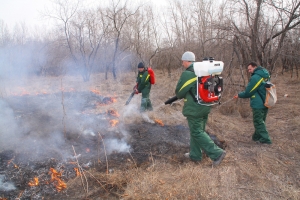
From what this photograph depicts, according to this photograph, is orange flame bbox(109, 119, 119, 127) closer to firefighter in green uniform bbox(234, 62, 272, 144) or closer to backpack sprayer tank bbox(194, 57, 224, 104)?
backpack sprayer tank bbox(194, 57, 224, 104)

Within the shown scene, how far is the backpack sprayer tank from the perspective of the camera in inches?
141

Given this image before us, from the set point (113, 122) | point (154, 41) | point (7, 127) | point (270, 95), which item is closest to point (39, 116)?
point (7, 127)

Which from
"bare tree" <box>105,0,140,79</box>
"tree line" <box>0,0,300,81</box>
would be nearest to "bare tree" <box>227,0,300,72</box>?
"tree line" <box>0,0,300,81</box>

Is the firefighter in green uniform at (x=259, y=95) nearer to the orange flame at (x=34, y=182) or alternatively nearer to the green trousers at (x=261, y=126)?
the green trousers at (x=261, y=126)

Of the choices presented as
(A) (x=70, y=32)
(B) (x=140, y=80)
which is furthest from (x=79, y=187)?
(A) (x=70, y=32)

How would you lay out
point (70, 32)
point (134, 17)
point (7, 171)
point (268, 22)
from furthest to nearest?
point (134, 17) < point (70, 32) < point (268, 22) < point (7, 171)

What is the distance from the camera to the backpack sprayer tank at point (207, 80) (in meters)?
3.59

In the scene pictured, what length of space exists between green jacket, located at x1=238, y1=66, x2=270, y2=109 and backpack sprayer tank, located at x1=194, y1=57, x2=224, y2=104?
1.61m

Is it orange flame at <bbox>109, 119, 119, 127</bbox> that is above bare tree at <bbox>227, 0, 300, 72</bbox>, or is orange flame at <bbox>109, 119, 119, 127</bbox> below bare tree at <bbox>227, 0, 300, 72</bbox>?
below

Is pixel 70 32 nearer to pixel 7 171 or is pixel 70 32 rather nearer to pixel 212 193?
pixel 7 171

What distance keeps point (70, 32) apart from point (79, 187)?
47.8ft

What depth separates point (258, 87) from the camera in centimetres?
495

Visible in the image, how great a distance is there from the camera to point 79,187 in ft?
11.2

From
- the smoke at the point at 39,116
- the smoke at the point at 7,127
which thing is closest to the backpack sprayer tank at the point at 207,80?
the smoke at the point at 39,116
